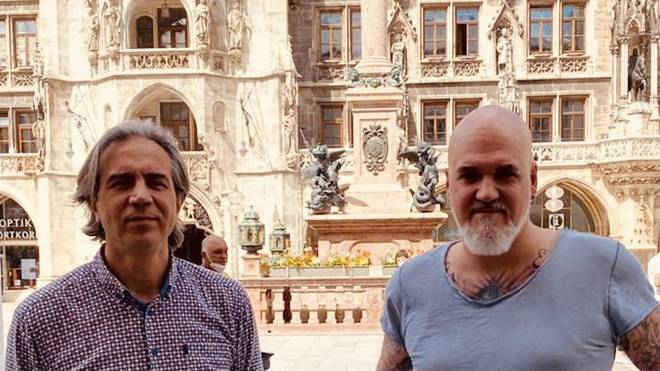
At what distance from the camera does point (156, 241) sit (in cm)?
230

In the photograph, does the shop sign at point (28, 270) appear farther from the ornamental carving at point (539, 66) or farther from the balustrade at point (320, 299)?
the ornamental carving at point (539, 66)

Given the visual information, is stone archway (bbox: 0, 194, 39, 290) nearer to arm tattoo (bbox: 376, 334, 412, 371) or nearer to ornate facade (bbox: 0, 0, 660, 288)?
ornate facade (bbox: 0, 0, 660, 288)

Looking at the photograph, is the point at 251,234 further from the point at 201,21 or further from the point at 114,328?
the point at 114,328

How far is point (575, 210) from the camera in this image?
2870cm

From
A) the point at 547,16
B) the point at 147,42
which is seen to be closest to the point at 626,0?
the point at 547,16

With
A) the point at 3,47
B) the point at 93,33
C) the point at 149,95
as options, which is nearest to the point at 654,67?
the point at 149,95

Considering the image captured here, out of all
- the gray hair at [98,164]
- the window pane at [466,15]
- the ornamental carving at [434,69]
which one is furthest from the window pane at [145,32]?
the gray hair at [98,164]

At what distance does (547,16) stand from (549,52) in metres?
1.54

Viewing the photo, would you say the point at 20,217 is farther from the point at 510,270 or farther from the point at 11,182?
the point at 510,270

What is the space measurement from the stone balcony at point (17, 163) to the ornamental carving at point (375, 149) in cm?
1694

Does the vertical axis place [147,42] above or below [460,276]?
above

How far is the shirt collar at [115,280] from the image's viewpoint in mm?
2332

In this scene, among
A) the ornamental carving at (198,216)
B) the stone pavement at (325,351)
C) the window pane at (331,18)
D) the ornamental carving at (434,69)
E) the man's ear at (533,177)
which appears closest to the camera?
the man's ear at (533,177)

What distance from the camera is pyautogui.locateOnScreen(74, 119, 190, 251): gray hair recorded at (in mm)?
2373
